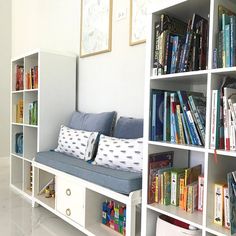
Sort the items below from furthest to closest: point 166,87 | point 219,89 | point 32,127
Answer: point 32,127
point 166,87
point 219,89

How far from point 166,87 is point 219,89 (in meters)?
0.42

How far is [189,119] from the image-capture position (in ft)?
4.78

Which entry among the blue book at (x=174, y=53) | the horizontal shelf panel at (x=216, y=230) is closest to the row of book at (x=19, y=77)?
the blue book at (x=174, y=53)

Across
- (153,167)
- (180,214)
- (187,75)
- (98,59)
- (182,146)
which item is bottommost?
(180,214)

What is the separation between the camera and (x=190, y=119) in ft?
4.77

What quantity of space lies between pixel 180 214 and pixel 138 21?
5.25ft

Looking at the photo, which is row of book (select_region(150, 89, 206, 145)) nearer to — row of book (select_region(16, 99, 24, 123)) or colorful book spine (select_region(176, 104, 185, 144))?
colorful book spine (select_region(176, 104, 185, 144))

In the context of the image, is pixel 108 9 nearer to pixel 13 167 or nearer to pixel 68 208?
pixel 68 208

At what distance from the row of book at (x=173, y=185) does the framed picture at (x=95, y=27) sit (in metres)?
1.42

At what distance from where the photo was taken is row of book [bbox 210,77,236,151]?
1237 mm

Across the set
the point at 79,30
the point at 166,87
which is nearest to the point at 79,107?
the point at 79,30

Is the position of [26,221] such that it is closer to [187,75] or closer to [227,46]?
[187,75]

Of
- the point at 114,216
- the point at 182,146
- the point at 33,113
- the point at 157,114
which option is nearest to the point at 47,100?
the point at 33,113

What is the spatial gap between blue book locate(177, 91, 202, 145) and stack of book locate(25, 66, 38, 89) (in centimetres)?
196
